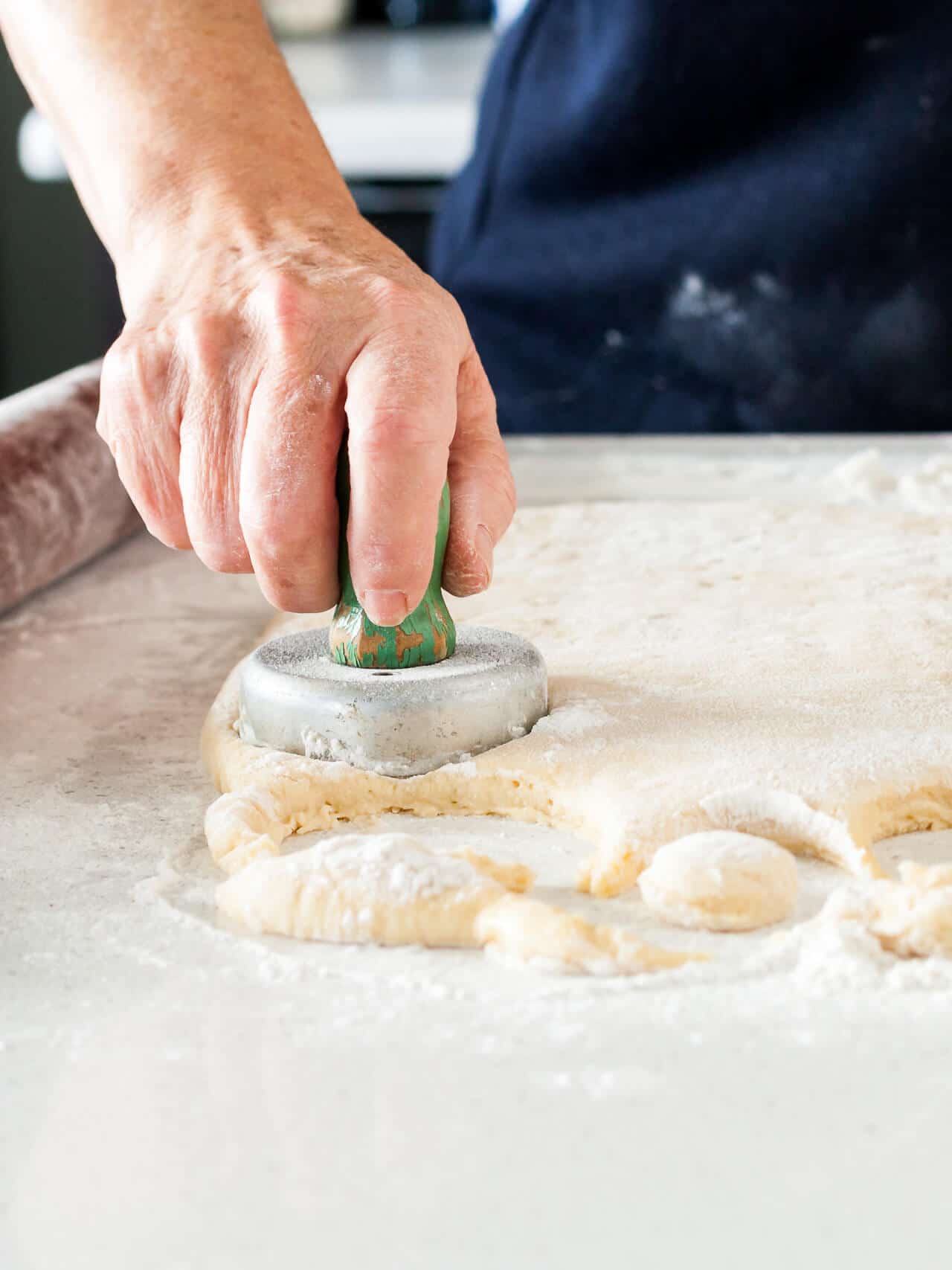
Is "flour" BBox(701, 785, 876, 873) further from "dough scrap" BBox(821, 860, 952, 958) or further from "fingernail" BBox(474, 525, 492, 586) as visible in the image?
"fingernail" BBox(474, 525, 492, 586)

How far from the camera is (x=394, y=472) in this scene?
759 millimetres

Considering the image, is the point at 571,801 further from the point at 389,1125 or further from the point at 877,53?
the point at 877,53

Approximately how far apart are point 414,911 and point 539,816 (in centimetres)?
16

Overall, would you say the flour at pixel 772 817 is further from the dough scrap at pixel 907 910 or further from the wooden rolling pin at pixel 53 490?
the wooden rolling pin at pixel 53 490

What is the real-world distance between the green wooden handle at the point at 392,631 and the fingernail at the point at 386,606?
3 cm

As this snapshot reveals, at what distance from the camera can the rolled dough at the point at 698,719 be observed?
73 centimetres

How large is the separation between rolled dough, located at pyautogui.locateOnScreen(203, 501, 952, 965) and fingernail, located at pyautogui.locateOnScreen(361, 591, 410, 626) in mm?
86

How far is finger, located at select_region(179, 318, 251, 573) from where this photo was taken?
2.67ft

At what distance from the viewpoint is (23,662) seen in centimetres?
109

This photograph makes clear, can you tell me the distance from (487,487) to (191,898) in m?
0.30

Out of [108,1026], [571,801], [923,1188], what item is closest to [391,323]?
[571,801]

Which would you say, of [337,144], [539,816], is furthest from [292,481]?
[337,144]

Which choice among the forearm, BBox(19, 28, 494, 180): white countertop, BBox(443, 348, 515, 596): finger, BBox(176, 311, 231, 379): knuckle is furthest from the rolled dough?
BBox(19, 28, 494, 180): white countertop

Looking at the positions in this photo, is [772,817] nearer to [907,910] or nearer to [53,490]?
[907,910]
